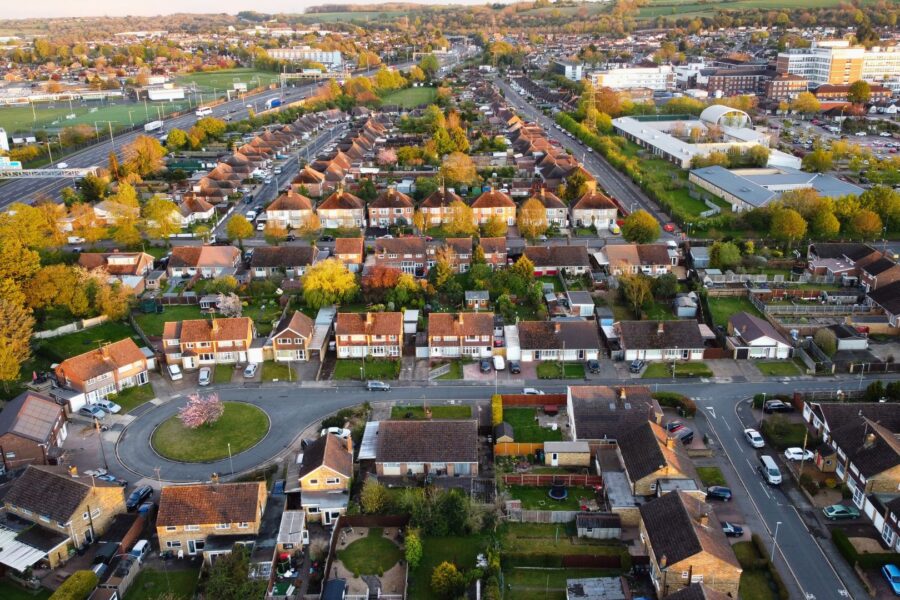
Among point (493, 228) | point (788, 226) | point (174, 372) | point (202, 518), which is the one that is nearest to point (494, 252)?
point (493, 228)

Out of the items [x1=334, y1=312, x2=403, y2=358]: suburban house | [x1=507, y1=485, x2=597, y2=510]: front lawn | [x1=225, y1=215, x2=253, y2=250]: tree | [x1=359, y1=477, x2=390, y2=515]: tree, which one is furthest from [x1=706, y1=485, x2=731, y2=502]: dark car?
[x1=225, y1=215, x2=253, y2=250]: tree

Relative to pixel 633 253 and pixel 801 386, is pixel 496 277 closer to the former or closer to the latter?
pixel 633 253

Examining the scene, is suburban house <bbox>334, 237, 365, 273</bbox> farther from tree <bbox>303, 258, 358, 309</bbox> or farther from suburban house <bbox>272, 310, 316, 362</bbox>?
suburban house <bbox>272, 310, 316, 362</bbox>

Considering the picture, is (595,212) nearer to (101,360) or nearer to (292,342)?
(292,342)

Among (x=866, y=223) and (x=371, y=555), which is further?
(x=866, y=223)

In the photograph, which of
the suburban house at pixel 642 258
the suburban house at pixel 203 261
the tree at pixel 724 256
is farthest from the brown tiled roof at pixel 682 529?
the suburban house at pixel 203 261

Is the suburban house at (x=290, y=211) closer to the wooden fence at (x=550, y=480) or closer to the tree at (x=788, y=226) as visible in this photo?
the tree at (x=788, y=226)

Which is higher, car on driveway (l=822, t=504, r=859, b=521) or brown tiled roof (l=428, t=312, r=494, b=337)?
brown tiled roof (l=428, t=312, r=494, b=337)
